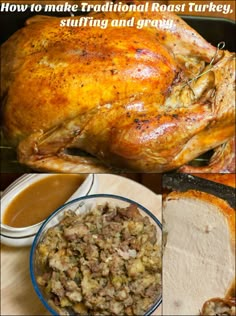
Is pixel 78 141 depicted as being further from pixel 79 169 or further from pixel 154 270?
pixel 154 270

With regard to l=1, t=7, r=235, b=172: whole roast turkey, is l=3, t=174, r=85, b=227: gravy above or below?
below

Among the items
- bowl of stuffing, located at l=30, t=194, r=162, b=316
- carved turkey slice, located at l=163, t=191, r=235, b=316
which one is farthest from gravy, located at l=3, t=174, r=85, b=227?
carved turkey slice, located at l=163, t=191, r=235, b=316

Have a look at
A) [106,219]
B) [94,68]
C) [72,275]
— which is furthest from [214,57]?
[72,275]

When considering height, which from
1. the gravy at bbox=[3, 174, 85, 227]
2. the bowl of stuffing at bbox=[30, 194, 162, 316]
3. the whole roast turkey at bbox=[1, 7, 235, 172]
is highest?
the whole roast turkey at bbox=[1, 7, 235, 172]

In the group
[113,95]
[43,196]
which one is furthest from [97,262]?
[113,95]

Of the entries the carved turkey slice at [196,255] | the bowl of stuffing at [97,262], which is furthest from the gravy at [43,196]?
the carved turkey slice at [196,255]

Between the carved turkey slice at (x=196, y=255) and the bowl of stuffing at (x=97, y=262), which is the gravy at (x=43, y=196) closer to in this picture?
the bowl of stuffing at (x=97, y=262)

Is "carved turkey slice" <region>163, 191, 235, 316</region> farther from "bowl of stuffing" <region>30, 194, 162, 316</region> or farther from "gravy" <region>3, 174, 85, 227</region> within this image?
"gravy" <region>3, 174, 85, 227</region>
